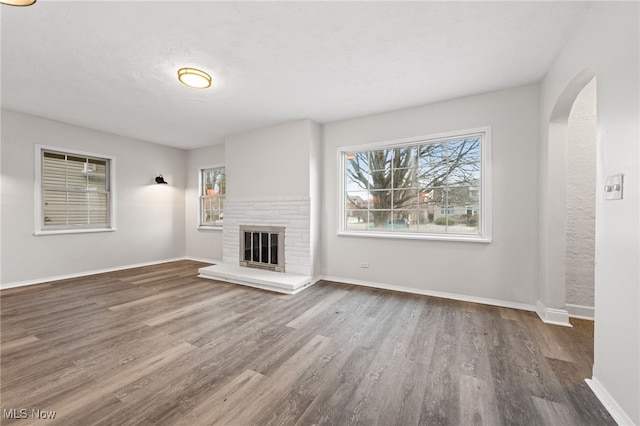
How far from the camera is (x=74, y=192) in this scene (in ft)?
14.6

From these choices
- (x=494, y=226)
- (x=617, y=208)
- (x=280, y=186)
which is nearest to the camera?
(x=617, y=208)

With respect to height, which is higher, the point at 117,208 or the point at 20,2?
the point at 20,2

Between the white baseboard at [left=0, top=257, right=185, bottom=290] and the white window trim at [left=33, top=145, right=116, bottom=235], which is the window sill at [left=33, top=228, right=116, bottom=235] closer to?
the white window trim at [left=33, top=145, right=116, bottom=235]

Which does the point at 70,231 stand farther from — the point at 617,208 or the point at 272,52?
the point at 617,208

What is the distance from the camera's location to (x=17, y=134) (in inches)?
148

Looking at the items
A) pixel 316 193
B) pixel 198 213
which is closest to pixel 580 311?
pixel 316 193

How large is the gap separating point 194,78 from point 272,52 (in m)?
0.95

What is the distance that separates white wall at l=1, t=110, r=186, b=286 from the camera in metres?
3.72

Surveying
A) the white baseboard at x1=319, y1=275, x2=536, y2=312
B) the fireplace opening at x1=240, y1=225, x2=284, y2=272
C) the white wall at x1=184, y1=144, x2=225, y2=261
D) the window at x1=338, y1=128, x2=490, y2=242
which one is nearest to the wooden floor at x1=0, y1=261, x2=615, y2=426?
the white baseboard at x1=319, y1=275, x2=536, y2=312

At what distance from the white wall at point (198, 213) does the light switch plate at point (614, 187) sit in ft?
18.8

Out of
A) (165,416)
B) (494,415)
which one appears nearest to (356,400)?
(494,415)

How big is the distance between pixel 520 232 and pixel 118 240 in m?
6.58

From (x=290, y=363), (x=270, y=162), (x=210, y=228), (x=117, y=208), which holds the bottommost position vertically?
(x=290, y=363)

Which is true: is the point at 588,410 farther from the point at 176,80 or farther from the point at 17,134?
the point at 17,134
